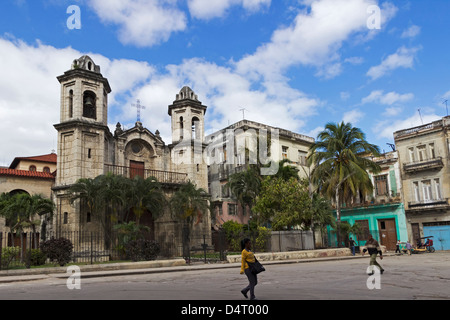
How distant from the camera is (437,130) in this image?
3781 centimetres

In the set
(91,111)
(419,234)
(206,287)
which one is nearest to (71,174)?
(91,111)

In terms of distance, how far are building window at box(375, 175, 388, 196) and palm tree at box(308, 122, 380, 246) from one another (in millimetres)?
10873

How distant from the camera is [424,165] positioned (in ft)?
125

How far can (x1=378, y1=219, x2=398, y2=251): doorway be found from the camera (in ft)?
130

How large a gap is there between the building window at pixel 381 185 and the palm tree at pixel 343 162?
35.7ft

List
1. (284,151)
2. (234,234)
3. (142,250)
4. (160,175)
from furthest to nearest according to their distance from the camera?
(284,151)
(160,175)
(234,234)
(142,250)

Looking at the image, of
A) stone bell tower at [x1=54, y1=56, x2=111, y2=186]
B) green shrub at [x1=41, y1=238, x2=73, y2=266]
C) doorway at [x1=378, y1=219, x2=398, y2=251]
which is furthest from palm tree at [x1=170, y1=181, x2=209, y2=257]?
doorway at [x1=378, y1=219, x2=398, y2=251]

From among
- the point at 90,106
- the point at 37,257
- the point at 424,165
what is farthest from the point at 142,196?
the point at 424,165

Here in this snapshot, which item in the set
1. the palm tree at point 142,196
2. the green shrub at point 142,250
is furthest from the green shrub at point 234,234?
the green shrub at point 142,250

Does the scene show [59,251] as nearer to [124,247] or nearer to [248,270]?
[124,247]

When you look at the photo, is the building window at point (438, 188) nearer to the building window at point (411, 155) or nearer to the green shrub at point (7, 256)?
the building window at point (411, 155)

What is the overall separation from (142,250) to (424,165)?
98.4ft

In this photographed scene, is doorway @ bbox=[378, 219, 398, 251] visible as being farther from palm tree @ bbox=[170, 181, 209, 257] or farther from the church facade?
palm tree @ bbox=[170, 181, 209, 257]

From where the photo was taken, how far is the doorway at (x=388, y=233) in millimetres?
39594
